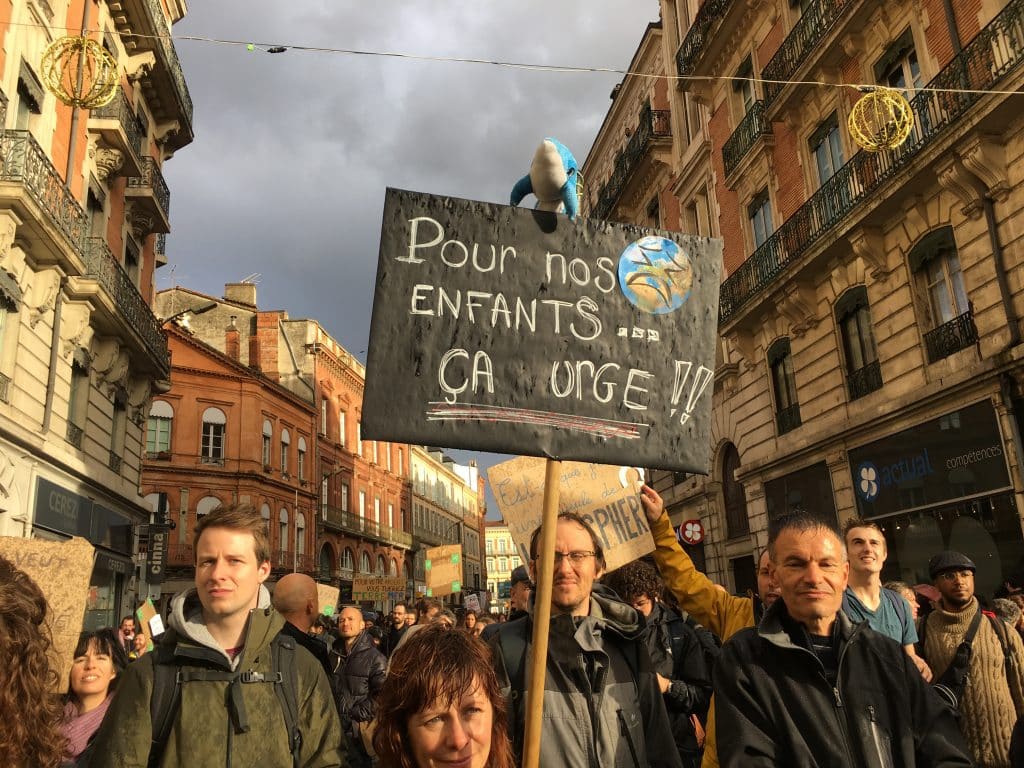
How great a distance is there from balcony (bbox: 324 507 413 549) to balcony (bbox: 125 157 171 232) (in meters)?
24.6

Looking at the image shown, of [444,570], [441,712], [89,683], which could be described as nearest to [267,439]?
[444,570]

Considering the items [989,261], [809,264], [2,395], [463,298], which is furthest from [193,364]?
[463,298]

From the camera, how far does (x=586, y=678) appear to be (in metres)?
2.71

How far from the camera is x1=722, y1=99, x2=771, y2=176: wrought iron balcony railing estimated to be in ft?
54.8

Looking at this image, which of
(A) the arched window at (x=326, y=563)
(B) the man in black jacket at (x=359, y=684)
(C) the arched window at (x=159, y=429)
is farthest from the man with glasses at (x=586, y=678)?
(A) the arched window at (x=326, y=563)

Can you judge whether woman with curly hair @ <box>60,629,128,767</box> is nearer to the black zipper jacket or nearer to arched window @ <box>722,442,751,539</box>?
the black zipper jacket

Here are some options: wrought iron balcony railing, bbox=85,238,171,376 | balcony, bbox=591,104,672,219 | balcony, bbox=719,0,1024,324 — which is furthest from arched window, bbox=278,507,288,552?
balcony, bbox=719,0,1024,324

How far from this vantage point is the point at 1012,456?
32.7ft

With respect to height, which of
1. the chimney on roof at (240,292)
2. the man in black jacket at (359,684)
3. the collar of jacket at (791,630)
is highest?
the chimney on roof at (240,292)

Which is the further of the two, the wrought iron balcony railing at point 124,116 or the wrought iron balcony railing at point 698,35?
the wrought iron balcony railing at point 698,35

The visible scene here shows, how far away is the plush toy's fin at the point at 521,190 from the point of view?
331 centimetres

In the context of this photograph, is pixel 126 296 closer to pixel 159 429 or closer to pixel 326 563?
pixel 159 429

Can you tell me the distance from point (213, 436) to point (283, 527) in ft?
19.0

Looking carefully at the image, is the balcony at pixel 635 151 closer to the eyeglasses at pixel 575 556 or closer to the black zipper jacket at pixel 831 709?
the eyeglasses at pixel 575 556
